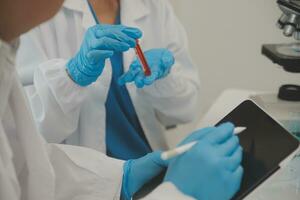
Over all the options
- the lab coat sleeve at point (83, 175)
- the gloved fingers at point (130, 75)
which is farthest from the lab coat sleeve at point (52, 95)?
the lab coat sleeve at point (83, 175)

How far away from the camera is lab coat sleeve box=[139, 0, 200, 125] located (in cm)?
119

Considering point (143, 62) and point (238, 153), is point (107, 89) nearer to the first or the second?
point (143, 62)

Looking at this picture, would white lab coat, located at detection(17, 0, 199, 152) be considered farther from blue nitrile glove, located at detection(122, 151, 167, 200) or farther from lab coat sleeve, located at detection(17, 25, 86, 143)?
blue nitrile glove, located at detection(122, 151, 167, 200)

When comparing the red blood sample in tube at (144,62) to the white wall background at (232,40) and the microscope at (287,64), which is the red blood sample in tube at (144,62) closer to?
the microscope at (287,64)

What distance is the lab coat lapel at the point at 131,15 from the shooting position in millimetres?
1168

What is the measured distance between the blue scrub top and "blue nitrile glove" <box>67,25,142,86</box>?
158 millimetres

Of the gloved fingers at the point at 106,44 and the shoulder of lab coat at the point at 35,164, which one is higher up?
the gloved fingers at the point at 106,44

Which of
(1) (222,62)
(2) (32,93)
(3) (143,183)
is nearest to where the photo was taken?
(3) (143,183)

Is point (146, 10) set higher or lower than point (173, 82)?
higher

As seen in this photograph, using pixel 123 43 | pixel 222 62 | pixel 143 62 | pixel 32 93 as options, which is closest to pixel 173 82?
pixel 143 62

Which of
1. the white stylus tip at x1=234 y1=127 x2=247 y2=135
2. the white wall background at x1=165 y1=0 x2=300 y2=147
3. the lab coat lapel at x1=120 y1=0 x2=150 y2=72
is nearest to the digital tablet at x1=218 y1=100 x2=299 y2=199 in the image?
the white stylus tip at x1=234 y1=127 x2=247 y2=135

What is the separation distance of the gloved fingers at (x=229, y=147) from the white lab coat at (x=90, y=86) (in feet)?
1.67

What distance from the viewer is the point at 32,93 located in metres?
1.09

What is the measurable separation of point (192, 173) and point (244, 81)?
52.2 inches
